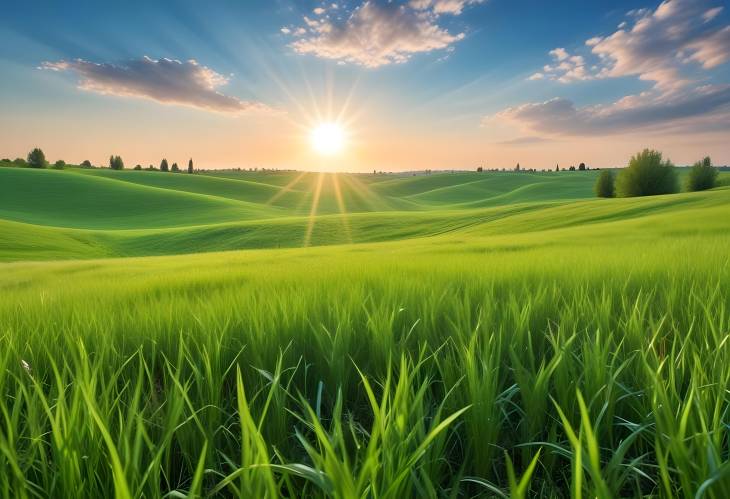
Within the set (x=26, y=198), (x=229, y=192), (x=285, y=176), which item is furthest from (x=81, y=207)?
(x=285, y=176)

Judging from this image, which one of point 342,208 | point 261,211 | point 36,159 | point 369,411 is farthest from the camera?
point 36,159

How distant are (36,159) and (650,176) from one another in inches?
4833

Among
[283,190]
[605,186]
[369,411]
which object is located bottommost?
[369,411]

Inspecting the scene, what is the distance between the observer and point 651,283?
2471 millimetres

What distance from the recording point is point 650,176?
141 feet

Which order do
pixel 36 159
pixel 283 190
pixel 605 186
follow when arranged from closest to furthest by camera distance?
pixel 605 186, pixel 283 190, pixel 36 159

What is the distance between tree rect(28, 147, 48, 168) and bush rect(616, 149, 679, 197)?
120 metres

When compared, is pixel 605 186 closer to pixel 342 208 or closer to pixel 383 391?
pixel 342 208

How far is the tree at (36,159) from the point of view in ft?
299

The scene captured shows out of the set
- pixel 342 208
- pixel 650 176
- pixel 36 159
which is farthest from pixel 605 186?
pixel 36 159

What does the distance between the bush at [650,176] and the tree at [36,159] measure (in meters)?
120

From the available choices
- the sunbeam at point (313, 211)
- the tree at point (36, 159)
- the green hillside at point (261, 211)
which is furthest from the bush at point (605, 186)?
the tree at point (36, 159)

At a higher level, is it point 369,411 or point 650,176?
point 650,176

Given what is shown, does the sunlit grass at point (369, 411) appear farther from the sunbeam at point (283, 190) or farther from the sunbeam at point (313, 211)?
the sunbeam at point (283, 190)
